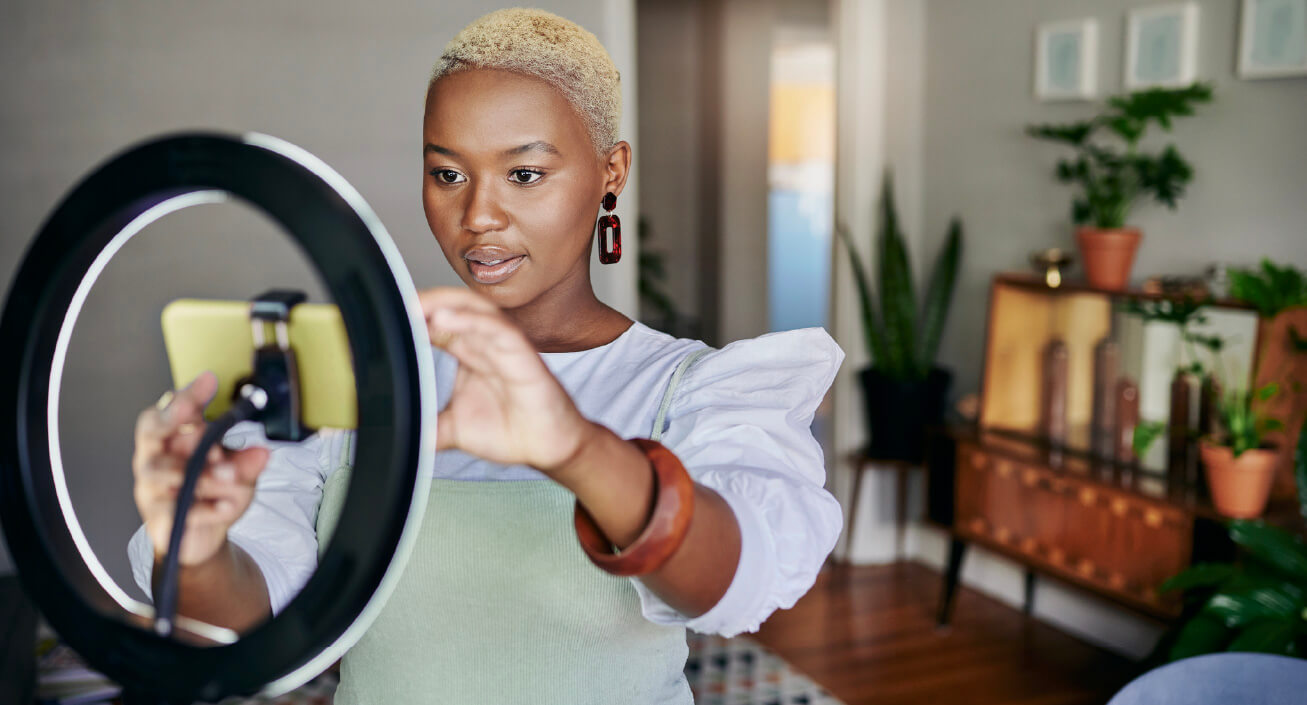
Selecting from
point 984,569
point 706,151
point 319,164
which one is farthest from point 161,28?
point 706,151

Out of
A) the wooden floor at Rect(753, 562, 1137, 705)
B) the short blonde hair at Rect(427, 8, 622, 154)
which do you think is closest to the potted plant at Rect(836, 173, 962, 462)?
the wooden floor at Rect(753, 562, 1137, 705)

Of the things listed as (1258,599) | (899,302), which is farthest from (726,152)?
(1258,599)

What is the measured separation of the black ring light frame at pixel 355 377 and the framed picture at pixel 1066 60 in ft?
10.8

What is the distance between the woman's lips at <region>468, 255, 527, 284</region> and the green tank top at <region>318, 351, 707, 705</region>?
159 millimetres

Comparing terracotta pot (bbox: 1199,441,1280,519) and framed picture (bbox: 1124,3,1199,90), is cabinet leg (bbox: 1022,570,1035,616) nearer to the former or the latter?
terracotta pot (bbox: 1199,441,1280,519)

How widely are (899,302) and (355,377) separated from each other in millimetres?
3471

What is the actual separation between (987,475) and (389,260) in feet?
10.1

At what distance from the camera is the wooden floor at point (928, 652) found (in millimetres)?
2902

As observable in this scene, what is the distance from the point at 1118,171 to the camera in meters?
3.13

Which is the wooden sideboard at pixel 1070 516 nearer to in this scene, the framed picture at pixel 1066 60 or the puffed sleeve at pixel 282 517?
the framed picture at pixel 1066 60

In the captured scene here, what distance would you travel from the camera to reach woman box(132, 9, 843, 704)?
49 centimetres

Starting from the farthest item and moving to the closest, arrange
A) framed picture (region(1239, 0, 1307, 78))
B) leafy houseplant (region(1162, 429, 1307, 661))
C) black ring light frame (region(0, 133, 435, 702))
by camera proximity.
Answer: framed picture (region(1239, 0, 1307, 78)), leafy houseplant (region(1162, 429, 1307, 661)), black ring light frame (region(0, 133, 435, 702))

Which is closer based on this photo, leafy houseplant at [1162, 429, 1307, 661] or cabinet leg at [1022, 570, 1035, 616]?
leafy houseplant at [1162, 429, 1307, 661]

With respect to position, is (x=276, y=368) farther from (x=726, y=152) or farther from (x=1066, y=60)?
(x=726, y=152)
